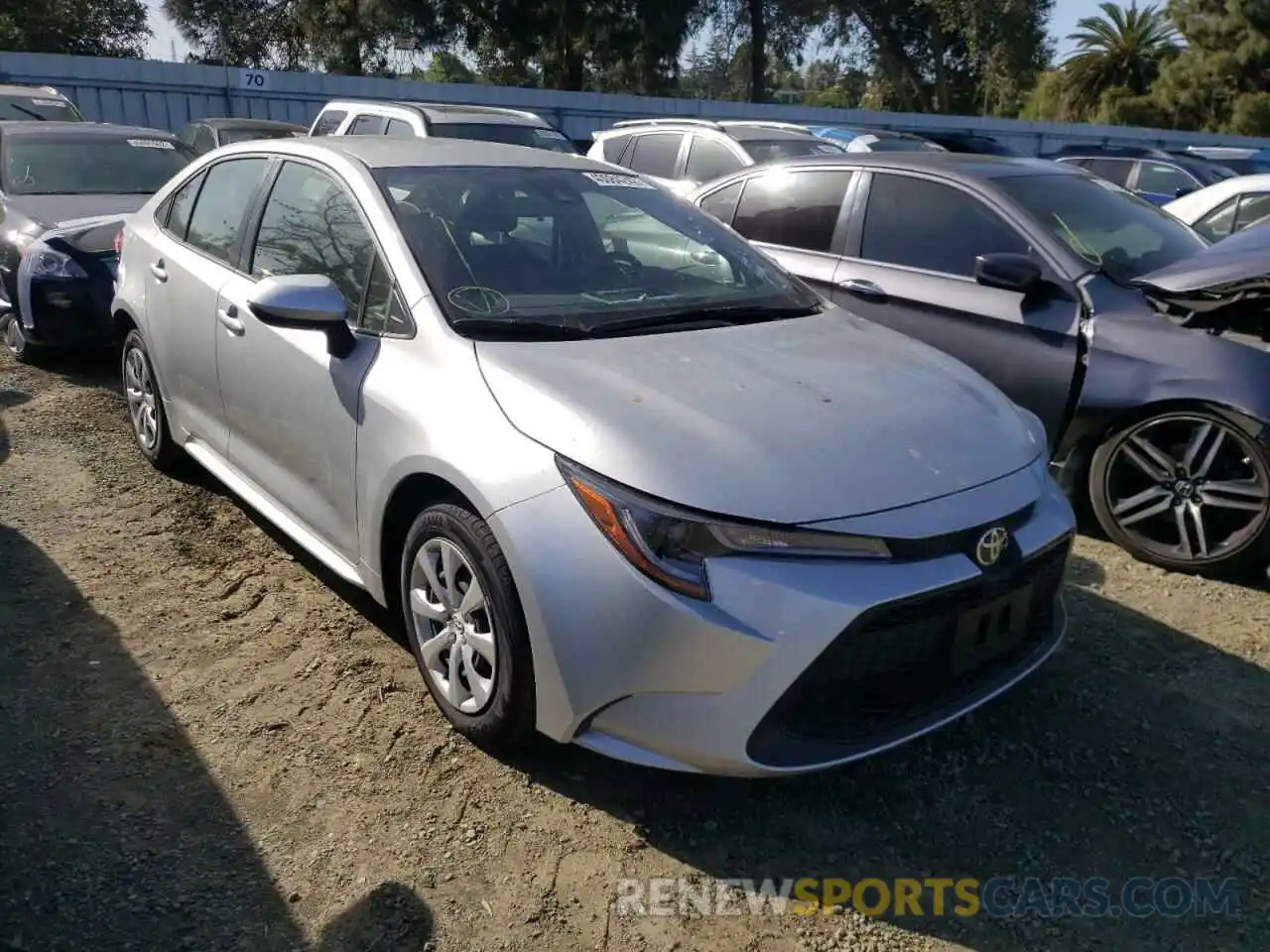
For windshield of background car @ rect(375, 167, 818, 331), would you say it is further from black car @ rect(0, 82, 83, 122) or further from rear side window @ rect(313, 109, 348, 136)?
black car @ rect(0, 82, 83, 122)

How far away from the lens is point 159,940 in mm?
2273

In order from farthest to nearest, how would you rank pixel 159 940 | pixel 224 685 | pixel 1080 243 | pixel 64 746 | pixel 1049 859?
pixel 1080 243 < pixel 224 685 < pixel 64 746 < pixel 1049 859 < pixel 159 940

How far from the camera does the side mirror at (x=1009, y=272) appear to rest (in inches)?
176

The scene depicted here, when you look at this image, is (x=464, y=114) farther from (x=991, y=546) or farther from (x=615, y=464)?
(x=991, y=546)

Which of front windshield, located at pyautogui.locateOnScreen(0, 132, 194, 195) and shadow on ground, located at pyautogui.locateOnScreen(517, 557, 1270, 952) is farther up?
front windshield, located at pyautogui.locateOnScreen(0, 132, 194, 195)

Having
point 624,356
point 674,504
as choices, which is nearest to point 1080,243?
point 624,356

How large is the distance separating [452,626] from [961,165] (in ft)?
12.5

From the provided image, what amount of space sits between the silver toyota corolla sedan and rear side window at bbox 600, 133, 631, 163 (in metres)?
6.98

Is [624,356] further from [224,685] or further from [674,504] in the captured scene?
[224,685]

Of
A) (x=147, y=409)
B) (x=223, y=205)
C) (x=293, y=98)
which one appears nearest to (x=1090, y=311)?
(x=223, y=205)

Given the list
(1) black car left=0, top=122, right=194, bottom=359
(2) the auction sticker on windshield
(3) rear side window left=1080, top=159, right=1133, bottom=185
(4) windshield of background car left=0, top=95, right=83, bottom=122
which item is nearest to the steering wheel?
(2) the auction sticker on windshield

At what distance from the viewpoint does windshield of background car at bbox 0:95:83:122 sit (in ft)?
36.5

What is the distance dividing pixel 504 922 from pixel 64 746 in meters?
1.44

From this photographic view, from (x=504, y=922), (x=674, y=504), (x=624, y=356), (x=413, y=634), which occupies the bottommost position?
(x=504, y=922)
